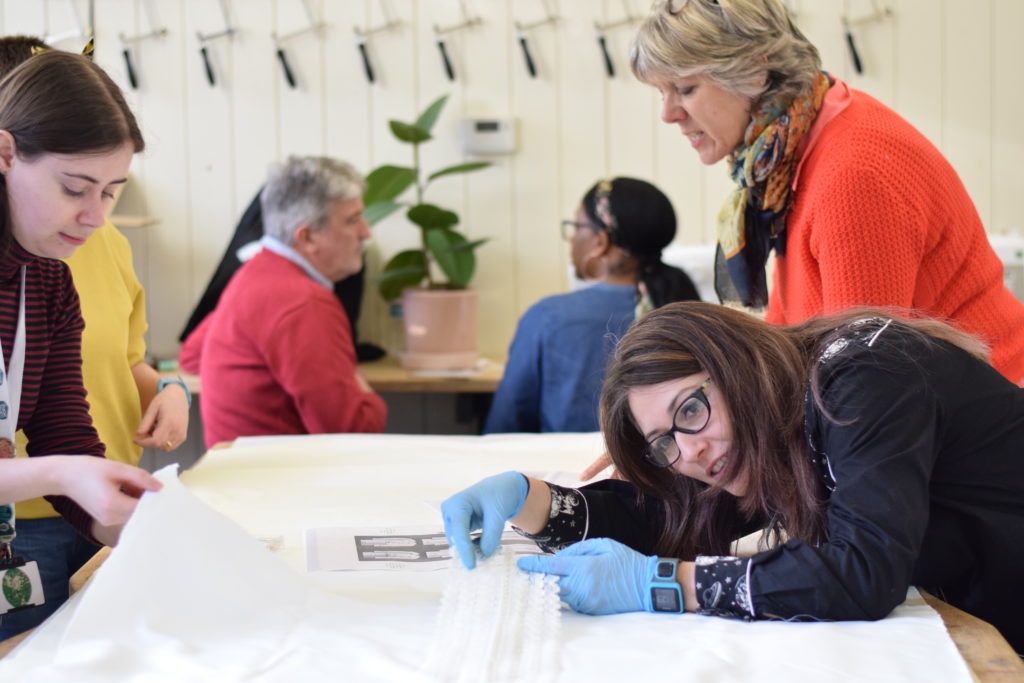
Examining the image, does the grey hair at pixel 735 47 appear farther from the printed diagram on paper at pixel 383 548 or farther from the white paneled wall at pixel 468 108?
the white paneled wall at pixel 468 108

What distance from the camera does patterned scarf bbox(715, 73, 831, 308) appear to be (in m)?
1.63

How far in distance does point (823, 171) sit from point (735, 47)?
0.22m

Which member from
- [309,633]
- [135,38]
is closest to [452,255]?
[135,38]

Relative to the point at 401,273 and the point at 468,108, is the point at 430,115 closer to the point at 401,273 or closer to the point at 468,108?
the point at 468,108

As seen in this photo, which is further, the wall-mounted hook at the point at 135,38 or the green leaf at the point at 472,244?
the wall-mounted hook at the point at 135,38

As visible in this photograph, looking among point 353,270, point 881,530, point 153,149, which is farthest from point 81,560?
point 153,149

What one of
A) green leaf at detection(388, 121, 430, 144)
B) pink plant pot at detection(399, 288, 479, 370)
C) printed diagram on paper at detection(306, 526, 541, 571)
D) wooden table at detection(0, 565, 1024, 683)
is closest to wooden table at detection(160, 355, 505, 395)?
pink plant pot at detection(399, 288, 479, 370)

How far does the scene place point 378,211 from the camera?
3.28 metres

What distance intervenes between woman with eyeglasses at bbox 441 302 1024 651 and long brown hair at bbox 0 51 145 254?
57 cm

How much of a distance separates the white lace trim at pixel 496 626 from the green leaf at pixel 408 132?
224 centimetres

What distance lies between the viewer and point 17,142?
3.76 ft

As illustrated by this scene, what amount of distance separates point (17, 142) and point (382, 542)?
627 mm

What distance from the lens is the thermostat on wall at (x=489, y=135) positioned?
347 cm

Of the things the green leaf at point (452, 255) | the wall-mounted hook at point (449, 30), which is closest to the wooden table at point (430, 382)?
the green leaf at point (452, 255)
